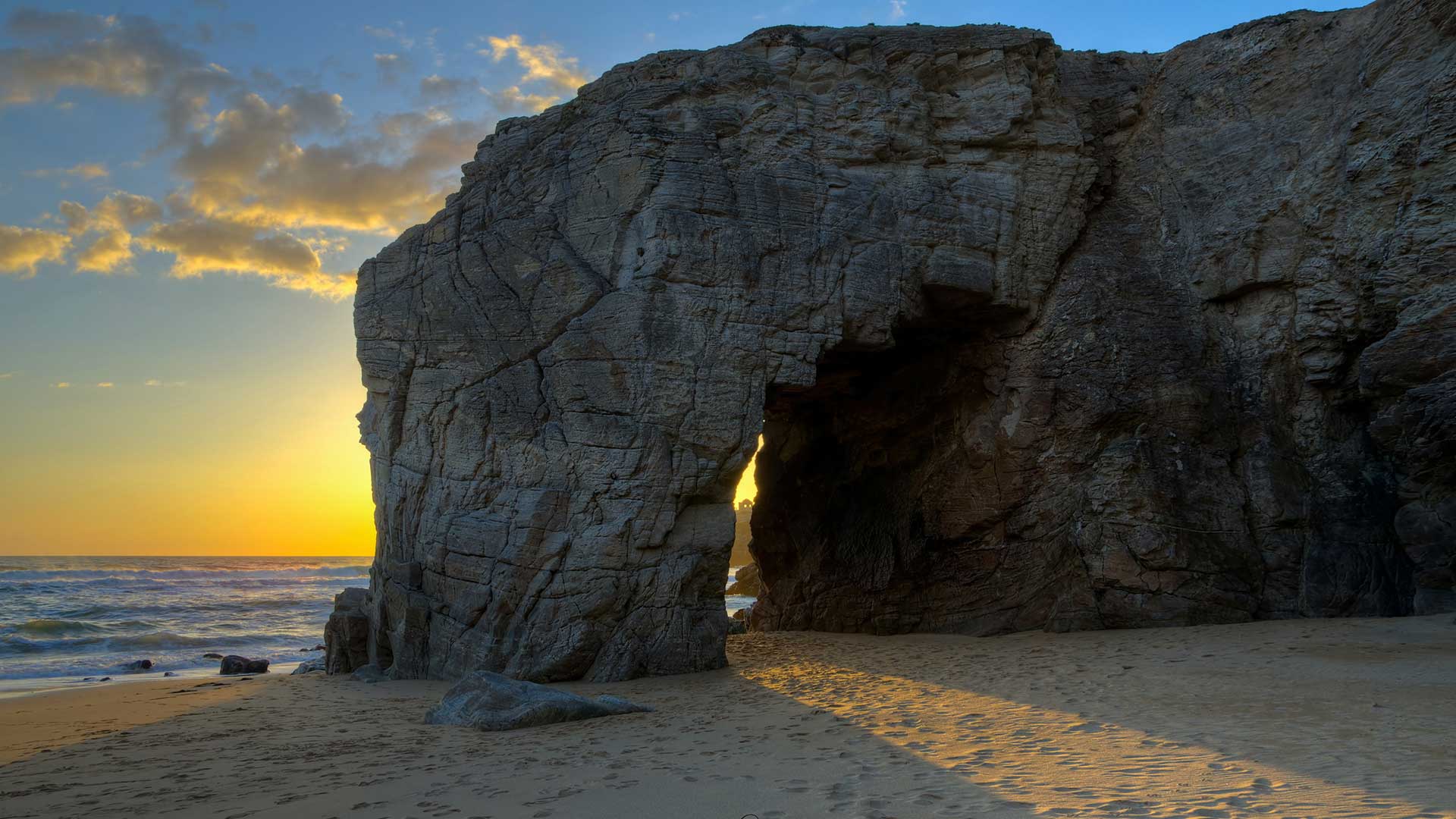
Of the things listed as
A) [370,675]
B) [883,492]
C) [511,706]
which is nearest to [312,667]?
[370,675]

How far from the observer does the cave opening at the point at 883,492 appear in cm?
1603

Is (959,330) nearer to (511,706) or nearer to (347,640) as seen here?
(511,706)

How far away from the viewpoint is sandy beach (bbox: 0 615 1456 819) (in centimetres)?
575

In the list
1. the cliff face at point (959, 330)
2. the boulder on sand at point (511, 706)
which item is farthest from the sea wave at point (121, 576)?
the boulder on sand at point (511, 706)

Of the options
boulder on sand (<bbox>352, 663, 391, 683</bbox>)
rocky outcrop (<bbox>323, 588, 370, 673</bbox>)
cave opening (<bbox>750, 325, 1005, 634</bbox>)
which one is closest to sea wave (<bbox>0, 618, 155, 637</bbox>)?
rocky outcrop (<bbox>323, 588, 370, 673</bbox>)

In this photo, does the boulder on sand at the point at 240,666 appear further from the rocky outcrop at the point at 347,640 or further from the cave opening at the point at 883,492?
the cave opening at the point at 883,492

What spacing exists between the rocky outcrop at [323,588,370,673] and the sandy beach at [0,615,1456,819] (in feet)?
5.07

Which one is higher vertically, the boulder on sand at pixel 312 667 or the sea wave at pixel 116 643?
the boulder on sand at pixel 312 667

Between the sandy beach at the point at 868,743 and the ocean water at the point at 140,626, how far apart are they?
625 centimetres

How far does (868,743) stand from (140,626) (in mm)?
22835

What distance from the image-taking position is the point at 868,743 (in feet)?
24.7

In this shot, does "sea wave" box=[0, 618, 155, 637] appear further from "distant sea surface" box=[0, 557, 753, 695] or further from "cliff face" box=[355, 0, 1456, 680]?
"cliff face" box=[355, 0, 1456, 680]

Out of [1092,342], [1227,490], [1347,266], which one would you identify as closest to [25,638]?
[1092,342]

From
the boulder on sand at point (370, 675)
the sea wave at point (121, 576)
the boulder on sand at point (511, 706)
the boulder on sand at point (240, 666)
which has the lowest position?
the sea wave at point (121, 576)
